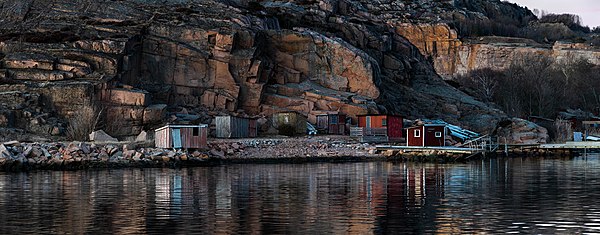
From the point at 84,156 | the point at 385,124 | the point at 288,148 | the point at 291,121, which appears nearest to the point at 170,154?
the point at 84,156

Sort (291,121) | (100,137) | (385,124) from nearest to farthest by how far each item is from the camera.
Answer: (100,137)
(291,121)
(385,124)

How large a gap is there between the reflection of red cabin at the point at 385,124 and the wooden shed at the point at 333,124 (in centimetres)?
156

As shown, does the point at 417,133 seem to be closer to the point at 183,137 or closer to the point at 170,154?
the point at 183,137

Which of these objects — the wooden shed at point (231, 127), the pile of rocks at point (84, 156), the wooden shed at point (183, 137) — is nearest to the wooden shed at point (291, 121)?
the wooden shed at point (231, 127)

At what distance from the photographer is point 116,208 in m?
25.8

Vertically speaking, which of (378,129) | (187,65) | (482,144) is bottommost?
(482,144)

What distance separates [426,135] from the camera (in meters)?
66.2

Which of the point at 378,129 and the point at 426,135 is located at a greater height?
the point at 378,129

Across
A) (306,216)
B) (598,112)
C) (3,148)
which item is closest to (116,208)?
(306,216)

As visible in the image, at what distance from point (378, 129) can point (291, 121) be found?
23.9ft

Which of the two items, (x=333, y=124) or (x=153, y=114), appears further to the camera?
(x=333, y=124)

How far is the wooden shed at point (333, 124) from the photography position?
72000 mm

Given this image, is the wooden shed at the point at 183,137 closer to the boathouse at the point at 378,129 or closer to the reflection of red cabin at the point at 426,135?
the boathouse at the point at 378,129

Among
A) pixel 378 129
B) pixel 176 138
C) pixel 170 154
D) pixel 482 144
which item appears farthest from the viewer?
pixel 378 129
